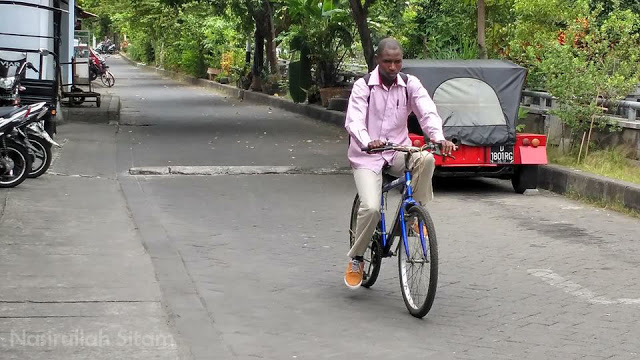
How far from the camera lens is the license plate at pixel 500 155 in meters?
12.9

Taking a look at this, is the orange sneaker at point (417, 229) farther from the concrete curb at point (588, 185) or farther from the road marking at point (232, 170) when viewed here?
the road marking at point (232, 170)

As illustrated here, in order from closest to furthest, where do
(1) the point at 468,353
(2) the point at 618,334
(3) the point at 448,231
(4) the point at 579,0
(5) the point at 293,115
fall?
(1) the point at 468,353, (2) the point at 618,334, (3) the point at 448,231, (4) the point at 579,0, (5) the point at 293,115

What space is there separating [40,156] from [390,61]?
727cm

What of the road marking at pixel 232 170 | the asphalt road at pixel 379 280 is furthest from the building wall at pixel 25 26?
the road marking at pixel 232 170

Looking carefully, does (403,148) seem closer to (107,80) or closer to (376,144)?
(376,144)

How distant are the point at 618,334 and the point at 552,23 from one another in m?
13.5

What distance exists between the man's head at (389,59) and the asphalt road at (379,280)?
1.58m

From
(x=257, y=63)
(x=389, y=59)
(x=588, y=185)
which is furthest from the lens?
(x=257, y=63)

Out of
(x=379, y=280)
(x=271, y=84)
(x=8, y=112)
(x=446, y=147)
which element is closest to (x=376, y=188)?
(x=446, y=147)

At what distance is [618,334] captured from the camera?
21.2 feet

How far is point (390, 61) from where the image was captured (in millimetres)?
6988

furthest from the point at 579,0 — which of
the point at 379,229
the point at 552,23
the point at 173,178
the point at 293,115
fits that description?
the point at 379,229

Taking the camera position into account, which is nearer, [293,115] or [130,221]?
[130,221]

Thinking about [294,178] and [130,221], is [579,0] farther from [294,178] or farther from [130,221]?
[130,221]
